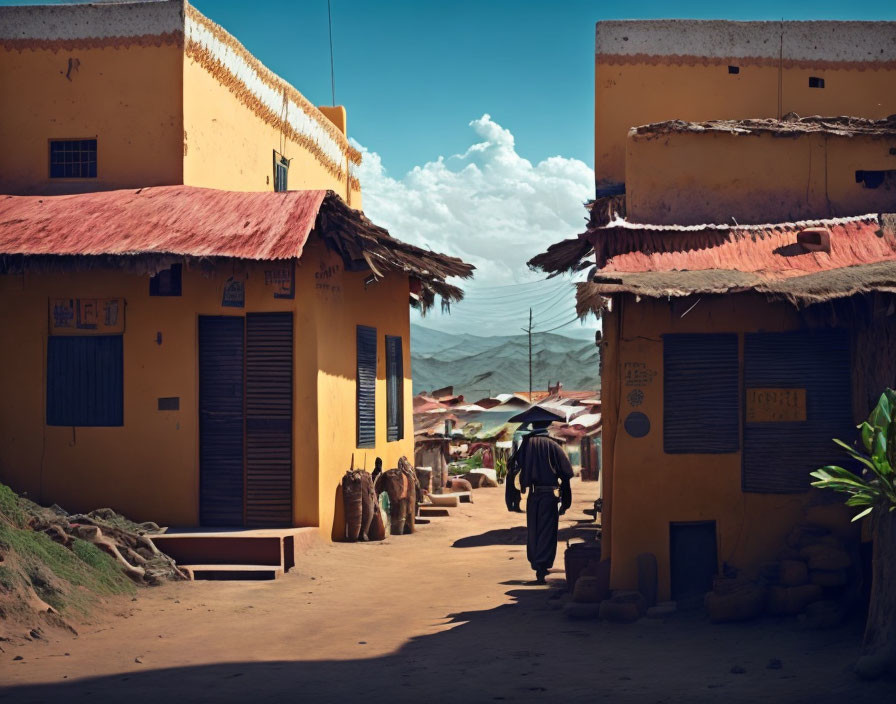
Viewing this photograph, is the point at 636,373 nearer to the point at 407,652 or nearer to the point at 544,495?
the point at 544,495

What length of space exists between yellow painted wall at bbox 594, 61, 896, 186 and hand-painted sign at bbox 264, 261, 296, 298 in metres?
4.52

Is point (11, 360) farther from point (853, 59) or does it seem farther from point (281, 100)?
point (853, 59)

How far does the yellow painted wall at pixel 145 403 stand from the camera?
13000 mm

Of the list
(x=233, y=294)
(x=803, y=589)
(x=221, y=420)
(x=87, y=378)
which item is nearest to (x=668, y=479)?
(x=803, y=589)

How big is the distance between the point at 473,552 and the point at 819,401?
18.9 ft

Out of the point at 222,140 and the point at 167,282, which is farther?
the point at 222,140

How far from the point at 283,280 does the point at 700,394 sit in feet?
18.9

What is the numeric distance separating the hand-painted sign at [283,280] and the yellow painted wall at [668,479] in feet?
16.3

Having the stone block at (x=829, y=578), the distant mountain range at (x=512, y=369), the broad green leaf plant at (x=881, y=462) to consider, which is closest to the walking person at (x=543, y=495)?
the stone block at (x=829, y=578)

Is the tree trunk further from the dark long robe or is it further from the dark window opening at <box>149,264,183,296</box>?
the dark window opening at <box>149,264,183,296</box>

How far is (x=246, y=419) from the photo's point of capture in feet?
43.1

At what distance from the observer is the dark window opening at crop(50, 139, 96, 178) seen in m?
15.7

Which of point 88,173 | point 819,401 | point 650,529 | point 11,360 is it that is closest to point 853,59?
point 819,401

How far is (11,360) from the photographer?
524 inches
